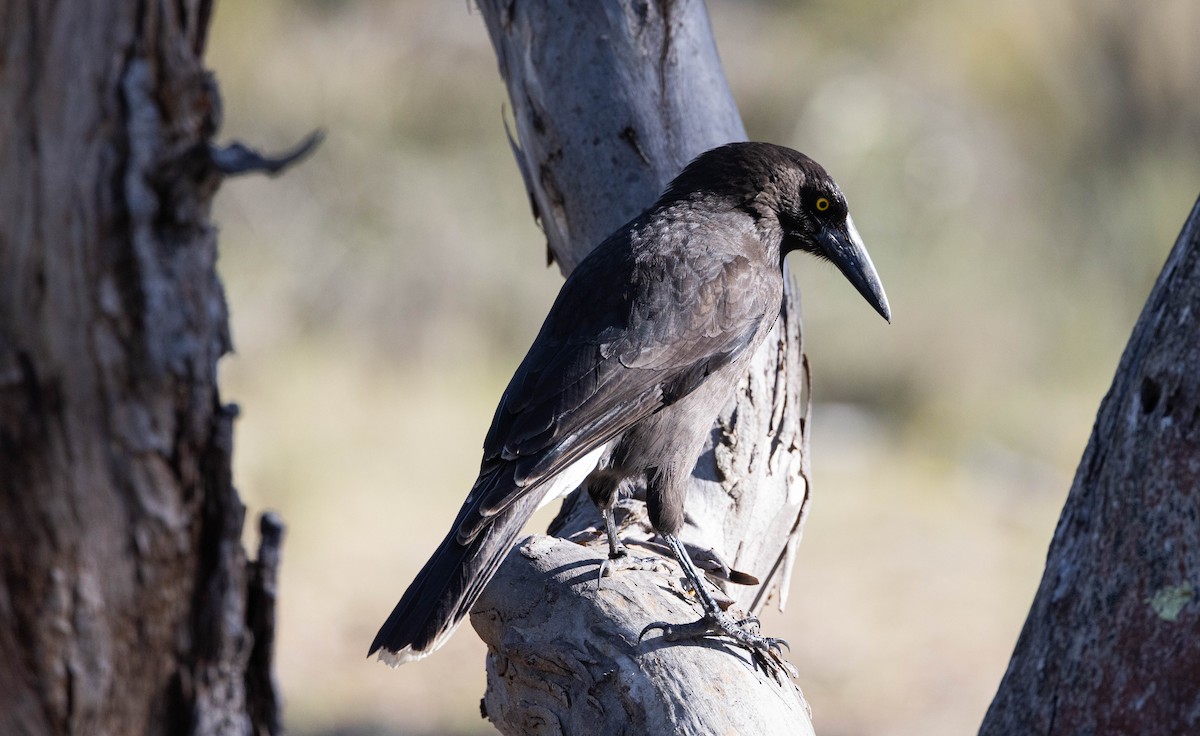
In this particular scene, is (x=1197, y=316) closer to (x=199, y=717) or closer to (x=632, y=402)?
(x=632, y=402)

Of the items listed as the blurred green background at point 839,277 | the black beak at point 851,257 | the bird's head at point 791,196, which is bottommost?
the black beak at point 851,257

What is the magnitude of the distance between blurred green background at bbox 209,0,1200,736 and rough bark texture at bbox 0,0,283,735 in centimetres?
382

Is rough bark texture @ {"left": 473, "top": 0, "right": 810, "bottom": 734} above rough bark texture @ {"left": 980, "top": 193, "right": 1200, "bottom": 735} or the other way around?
above

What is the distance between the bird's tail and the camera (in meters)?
2.36

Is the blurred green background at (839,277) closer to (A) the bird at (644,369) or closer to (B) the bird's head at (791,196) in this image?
(B) the bird's head at (791,196)

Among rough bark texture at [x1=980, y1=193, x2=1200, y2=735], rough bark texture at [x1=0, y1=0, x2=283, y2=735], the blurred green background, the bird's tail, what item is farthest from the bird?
the blurred green background

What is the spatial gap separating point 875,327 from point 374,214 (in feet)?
10.7

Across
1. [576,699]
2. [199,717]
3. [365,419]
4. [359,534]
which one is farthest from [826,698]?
[199,717]

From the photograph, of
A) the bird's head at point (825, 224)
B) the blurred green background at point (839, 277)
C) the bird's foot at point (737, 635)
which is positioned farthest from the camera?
the blurred green background at point (839, 277)

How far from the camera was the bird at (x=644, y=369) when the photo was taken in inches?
97.0

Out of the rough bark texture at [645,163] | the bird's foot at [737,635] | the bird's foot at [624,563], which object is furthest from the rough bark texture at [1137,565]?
the rough bark texture at [645,163]

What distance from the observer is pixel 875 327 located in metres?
7.80

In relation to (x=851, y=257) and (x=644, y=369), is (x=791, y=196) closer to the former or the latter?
(x=851, y=257)

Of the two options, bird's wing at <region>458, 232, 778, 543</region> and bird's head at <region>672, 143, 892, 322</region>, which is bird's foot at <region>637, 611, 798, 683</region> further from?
bird's head at <region>672, 143, 892, 322</region>
